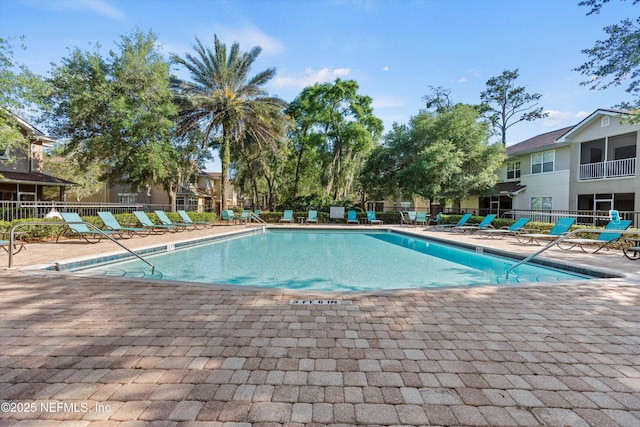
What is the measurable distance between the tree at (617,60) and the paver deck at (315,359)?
30.1 feet

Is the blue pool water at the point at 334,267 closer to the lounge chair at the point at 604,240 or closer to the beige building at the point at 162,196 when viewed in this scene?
the lounge chair at the point at 604,240

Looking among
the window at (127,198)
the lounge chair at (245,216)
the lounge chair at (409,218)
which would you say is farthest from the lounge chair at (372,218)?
the window at (127,198)

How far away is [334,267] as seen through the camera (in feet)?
24.6

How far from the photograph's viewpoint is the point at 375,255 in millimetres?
9352

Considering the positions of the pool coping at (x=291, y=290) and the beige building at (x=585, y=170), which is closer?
the pool coping at (x=291, y=290)

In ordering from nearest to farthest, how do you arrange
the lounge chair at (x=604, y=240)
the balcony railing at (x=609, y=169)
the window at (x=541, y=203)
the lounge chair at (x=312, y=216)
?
the lounge chair at (x=604, y=240), the balcony railing at (x=609, y=169), the window at (x=541, y=203), the lounge chair at (x=312, y=216)

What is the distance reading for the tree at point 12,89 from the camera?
11.7 m


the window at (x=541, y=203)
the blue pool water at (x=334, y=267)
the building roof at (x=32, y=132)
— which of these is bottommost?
the blue pool water at (x=334, y=267)

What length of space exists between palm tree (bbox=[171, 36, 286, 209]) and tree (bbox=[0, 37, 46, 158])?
6425 mm

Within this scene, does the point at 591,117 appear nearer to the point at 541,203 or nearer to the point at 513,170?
the point at 541,203

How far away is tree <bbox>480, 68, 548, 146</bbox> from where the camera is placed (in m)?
27.1

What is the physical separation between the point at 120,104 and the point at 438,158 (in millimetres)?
16720

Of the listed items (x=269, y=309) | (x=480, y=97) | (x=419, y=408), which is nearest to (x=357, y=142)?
(x=480, y=97)

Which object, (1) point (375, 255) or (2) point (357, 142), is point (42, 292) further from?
(2) point (357, 142)
